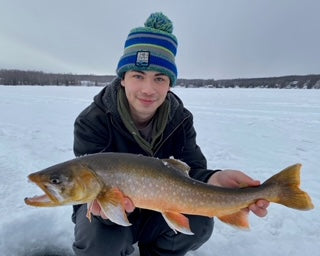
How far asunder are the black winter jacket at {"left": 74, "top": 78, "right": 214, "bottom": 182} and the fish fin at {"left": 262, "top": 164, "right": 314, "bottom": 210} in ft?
2.15

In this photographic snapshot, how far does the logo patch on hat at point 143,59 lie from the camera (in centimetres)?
237

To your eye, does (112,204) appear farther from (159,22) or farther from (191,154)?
(159,22)

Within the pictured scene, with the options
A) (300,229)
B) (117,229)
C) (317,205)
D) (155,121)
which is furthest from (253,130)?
(117,229)

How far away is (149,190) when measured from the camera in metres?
1.84

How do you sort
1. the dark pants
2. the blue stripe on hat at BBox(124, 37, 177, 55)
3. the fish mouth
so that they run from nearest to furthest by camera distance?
the fish mouth → the dark pants → the blue stripe on hat at BBox(124, 37, 177, 55)

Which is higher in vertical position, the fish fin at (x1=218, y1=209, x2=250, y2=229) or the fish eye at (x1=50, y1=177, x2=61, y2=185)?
the fish eye at (x1=50, y1=177, x2=61, y2=185)

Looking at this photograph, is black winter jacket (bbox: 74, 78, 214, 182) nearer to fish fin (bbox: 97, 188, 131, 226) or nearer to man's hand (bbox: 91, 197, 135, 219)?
man's hand (bbox: 91, 197, 135, 219)

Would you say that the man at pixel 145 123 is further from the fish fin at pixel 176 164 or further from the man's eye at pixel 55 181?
the man's eye at pixel 55 181

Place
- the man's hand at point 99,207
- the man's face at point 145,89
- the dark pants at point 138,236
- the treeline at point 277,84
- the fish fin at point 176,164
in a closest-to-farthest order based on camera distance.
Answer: the man's hand at point 99,207 < the fish fin at point 176,164 < the dark pants at point 138,236 < the man's face at point 145,89 < the treeline at point 277,84

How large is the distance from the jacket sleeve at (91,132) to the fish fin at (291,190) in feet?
3.98

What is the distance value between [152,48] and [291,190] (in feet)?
4.53

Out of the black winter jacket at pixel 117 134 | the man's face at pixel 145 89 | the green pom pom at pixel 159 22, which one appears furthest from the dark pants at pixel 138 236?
the green pom pom at pixel 159 22

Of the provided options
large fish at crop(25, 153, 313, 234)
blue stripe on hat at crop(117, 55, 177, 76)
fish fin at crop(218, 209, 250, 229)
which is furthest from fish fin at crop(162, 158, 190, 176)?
blue stripe on hat at crop(117, 55, 177, 76)

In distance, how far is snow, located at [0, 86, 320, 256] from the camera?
2.57m
